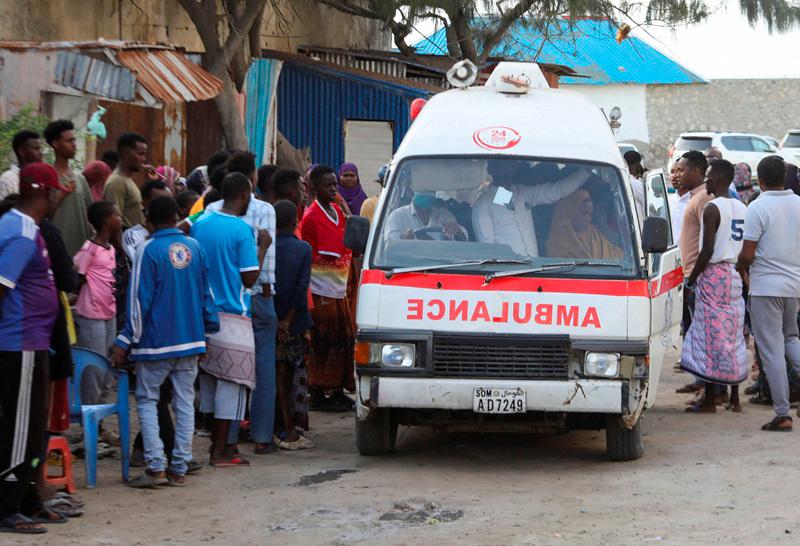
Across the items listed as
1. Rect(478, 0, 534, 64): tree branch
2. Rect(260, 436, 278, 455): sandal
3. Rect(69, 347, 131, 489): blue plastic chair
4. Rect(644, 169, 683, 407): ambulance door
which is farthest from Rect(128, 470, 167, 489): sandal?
Rect(478, 0, 534, 64): tree branch

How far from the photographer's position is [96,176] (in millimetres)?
9203

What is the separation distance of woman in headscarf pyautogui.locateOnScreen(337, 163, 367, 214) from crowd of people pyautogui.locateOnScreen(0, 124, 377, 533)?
1820 mm

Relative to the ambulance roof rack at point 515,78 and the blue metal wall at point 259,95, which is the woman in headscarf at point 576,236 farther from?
the blue metal wall at point 259,95

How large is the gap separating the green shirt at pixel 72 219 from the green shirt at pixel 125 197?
0.80 meters

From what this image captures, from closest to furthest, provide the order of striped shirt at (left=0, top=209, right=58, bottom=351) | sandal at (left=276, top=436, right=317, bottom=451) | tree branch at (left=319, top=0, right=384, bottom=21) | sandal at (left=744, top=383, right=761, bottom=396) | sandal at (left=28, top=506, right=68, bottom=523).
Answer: striped shirt at (left=0, top=209, right=58, bottom=351) → sandal at (left=28, top=506, right=68, bottom=523) → sandal at (left=276, top=436, right=317, bottom=451) → sandal at (left=744, top=383, right=761, bottom=396) → tree branch at (left=319, top=0, right=384, bottom=21)

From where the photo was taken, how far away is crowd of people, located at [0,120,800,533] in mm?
6352

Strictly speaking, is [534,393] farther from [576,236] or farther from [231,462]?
[231,462]

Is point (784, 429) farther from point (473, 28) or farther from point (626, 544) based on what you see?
point (473, 28)

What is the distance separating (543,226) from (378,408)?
4.98ft

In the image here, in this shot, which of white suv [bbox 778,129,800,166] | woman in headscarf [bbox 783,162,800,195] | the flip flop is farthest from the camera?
white suv [bbox 778,129,800,166]

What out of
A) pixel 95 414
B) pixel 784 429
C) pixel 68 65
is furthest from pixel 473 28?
pixel 95 414

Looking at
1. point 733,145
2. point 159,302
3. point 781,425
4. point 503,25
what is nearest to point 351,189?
point 781,425

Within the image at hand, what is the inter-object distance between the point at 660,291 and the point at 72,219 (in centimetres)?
384

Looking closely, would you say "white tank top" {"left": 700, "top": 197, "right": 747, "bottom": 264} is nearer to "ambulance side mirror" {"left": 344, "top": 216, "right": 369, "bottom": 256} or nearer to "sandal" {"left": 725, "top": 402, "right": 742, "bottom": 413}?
"sandal" {"left": 725, "top": 402, "right": 742, "bottom": 413}
